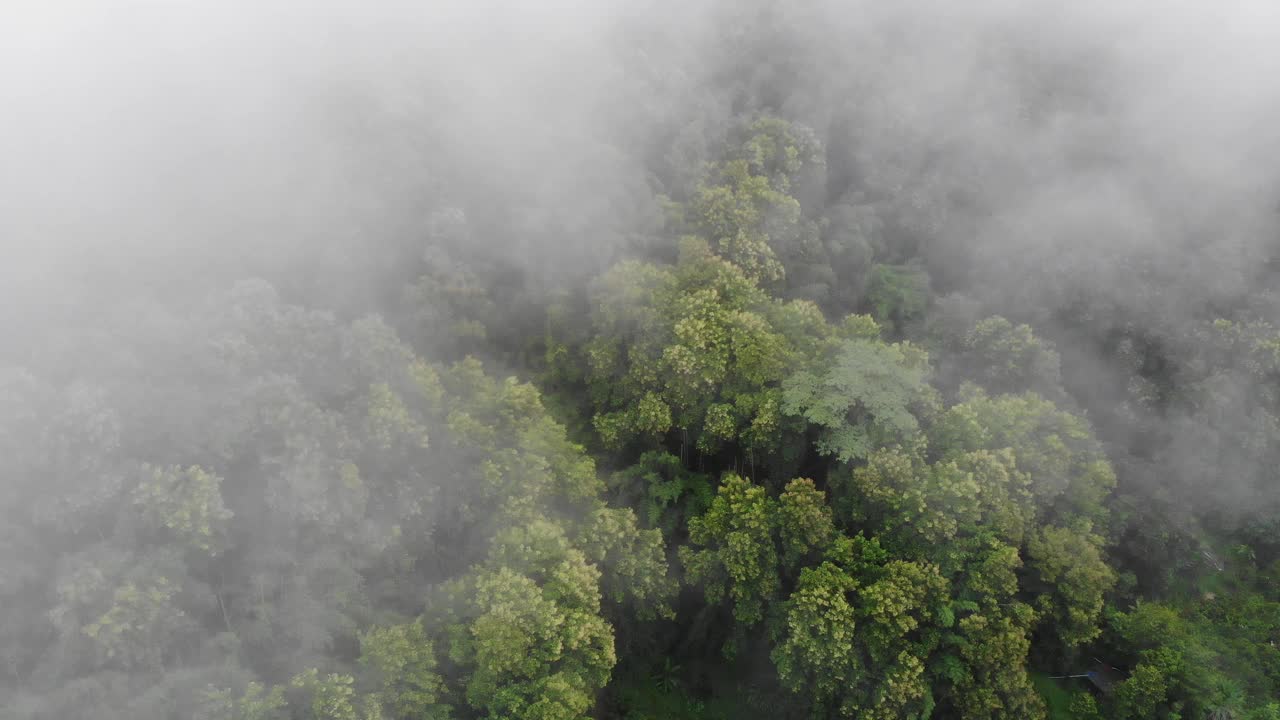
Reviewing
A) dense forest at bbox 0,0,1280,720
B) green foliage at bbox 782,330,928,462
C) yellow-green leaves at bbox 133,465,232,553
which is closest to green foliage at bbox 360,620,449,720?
dense forest at bbox 0,0,1280,720

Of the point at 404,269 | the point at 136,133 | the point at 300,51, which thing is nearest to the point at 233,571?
the point at 404,269

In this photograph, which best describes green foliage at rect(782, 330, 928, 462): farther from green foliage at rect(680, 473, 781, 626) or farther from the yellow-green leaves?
the yellow-green leaves

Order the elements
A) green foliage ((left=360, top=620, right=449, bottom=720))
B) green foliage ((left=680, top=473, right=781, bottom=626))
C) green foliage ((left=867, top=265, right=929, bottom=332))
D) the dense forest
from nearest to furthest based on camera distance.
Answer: green foliage ((left=360, top=620, right=449, bottom=720)) < the dense forest < green foliage ((left=680, top=473, right=781, bottom=626)) < green foliage ((left=867, top=265, right=929, bottom=332))

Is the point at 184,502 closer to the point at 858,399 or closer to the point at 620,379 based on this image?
the point at 620,379

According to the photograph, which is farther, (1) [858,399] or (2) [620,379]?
(2) [620,379]

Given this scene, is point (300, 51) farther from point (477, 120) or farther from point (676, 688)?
point (676, 688)

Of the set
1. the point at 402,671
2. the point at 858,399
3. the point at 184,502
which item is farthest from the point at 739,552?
the point at 184,502

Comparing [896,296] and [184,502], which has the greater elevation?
[896,296]

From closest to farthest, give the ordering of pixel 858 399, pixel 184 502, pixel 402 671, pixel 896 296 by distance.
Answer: pixel 184 502
pixel 402 671
pixel 858 399
pixel 896 296

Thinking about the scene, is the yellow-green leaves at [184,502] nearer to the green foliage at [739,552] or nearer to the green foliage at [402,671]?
the green foliage at [402,671]
